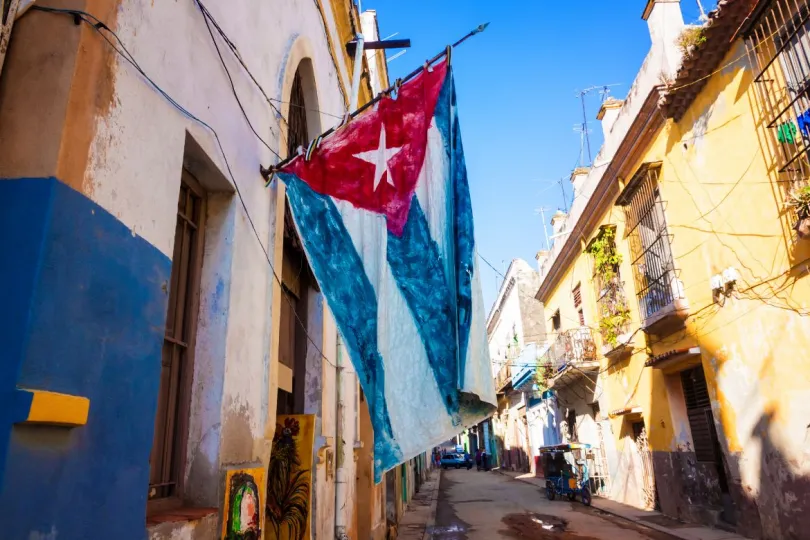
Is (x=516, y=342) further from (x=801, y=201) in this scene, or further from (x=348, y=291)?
(x=348, y=291)

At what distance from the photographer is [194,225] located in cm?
356

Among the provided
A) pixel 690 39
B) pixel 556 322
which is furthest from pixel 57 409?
pixel 556 322

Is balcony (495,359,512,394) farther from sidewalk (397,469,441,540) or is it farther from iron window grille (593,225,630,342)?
iron window grille (593,225,630,342)

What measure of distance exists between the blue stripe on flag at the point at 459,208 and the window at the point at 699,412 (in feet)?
29.9

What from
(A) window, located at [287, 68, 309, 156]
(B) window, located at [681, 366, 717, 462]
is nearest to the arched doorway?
(A) window, located at [287, 68, 309, 156]

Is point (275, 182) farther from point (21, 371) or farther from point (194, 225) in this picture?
point (21, 371)

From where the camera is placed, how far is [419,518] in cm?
1368

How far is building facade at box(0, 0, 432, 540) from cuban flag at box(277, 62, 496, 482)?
612 mm

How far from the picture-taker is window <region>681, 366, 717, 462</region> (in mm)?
11286

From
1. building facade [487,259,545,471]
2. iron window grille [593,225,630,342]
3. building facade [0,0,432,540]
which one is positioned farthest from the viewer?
building facade [487,259,545,471]

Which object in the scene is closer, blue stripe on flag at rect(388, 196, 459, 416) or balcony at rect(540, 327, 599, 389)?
blue stripe on flag at rect(388, 196, 459, 416)

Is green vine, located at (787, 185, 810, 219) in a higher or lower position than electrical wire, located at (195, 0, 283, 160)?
higher

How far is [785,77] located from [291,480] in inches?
348

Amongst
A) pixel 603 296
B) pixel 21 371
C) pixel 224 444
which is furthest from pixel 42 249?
pixel 603 296
